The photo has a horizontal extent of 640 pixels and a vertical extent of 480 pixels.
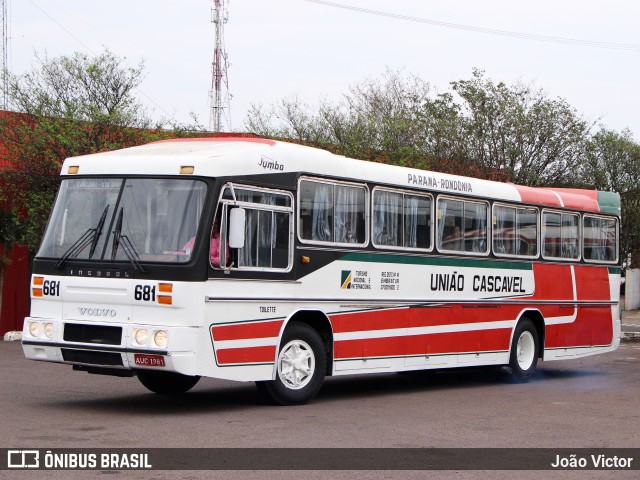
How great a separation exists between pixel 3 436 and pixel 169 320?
2343 mm

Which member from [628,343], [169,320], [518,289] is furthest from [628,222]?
[169,320]

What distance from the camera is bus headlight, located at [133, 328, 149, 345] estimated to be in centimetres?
1173

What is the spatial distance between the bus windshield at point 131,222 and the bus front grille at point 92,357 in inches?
39.5

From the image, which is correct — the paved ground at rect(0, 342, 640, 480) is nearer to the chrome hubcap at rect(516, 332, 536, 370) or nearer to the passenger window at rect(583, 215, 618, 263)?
the chrome hubcap at rect(516, 332, 536, 370)

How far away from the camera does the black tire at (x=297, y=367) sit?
13.0 m

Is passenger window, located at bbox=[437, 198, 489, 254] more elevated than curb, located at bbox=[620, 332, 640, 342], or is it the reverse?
passenger window, located at bbox=[437, 198, 489, 254]

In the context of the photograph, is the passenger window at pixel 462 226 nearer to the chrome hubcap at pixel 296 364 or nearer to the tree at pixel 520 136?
the chrome hubcap at pixel 296 364

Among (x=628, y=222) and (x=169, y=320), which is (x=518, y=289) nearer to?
(x=169, y=320)

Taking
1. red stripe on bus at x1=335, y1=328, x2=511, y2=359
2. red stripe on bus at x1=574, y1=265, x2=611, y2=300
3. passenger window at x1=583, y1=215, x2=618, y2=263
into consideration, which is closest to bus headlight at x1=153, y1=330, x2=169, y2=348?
red stripe on bus at x1=335, y1=328, x2=511, y2=359

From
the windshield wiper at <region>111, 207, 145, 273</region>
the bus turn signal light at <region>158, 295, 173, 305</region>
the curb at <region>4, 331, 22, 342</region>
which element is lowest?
the curb at <region>4, 331, 22, 342</region>

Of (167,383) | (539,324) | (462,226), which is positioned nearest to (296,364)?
(167,383)

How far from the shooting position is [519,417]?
41.2 ft

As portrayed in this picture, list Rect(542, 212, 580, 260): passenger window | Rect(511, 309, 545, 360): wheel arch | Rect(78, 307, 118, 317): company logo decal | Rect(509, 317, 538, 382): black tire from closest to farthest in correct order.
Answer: Rect(78, 307, 118, 317): company logo decal → Rect(509, 317, 538, 382): black tire → Rect(511, 309, 545, 360): wheel arch → Rect(542, 212, 580, 260): passenger window

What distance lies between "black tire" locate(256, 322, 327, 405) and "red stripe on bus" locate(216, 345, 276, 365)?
0.65 ft
